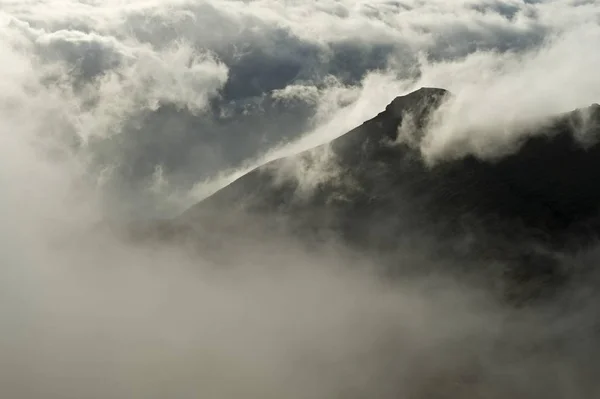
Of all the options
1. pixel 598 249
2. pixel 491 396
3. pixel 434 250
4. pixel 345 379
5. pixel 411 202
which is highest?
pixel 411 202

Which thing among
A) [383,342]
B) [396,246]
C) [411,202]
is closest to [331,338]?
[383,342]

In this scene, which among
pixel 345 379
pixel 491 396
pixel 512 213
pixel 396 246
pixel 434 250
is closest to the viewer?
pixel 491 396

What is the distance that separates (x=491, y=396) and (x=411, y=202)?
7766 cm

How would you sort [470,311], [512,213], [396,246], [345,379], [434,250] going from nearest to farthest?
[345,379], [470,311], [512,213], [434,250], [396,246]

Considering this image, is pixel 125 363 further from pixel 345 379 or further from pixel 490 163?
pixel 490 163

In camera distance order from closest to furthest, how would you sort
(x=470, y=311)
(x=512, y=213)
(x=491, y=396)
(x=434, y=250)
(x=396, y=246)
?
(x=491, y=396)
(x=470, y=311)
(x=512, y=213)
(x=434, y=250)
(x=396, y=246)

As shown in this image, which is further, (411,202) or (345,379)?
(411,202)

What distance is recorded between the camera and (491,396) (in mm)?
122500

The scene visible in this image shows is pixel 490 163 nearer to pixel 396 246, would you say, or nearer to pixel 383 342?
pixel 396 246

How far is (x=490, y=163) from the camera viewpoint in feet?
598

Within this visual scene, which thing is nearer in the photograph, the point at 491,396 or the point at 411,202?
the point at 491,396

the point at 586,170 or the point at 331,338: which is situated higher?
the point at 586,170

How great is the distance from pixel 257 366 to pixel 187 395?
2038cm

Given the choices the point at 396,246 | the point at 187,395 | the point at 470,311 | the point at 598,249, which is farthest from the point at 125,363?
the point at 598,249
